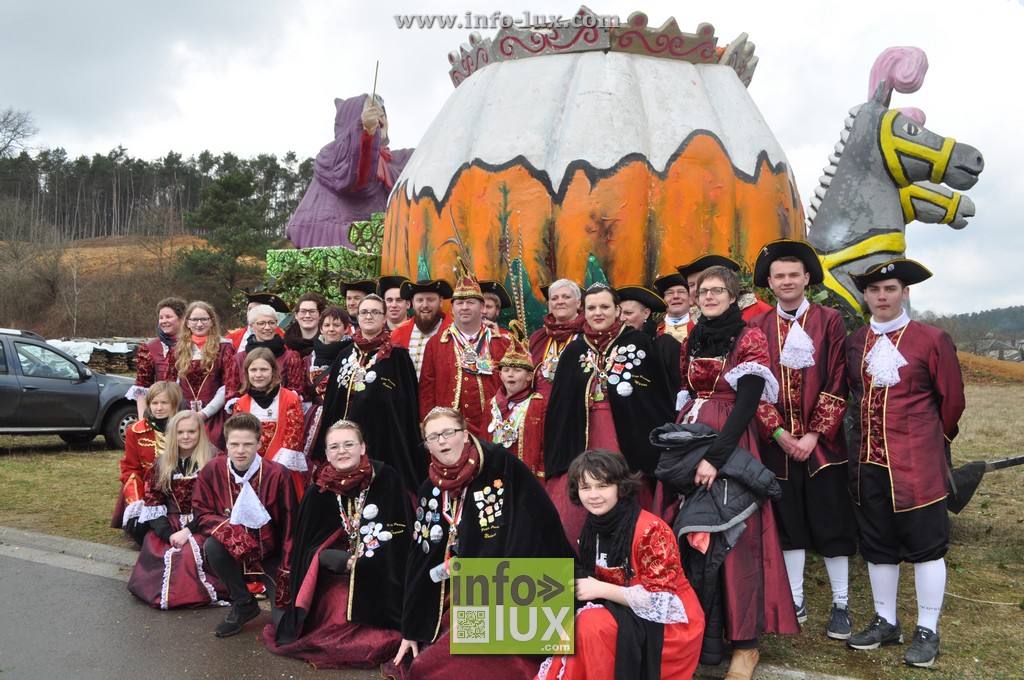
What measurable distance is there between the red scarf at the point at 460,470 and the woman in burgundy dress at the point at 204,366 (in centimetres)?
267

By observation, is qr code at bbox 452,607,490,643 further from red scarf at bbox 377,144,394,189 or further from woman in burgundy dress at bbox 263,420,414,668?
red scarf at bbox 377,144,394,189

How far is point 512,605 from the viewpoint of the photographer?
3193 millimetres

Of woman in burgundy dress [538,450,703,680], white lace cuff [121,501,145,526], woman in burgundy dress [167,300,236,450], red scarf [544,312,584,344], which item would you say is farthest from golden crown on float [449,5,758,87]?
white lace cuff [121,501,145,526]

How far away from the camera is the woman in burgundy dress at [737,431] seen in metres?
3.32

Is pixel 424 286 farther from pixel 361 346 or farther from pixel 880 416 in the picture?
pixel 880 416

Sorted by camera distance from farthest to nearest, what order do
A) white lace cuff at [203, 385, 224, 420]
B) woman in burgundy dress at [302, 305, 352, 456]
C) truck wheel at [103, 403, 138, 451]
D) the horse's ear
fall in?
truck wheel at [103, 403, 138, 451] → the horse's ear → white lace cuff at [203, 385, 224, 420] → woman in burgundy dress at [302, 305, 352, 456]

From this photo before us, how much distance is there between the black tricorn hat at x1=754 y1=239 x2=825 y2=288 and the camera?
3.75 meters

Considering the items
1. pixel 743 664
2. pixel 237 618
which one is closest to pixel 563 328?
pixel 743 664

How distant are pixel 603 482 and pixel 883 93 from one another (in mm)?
4725

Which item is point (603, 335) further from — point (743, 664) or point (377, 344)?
point (743, 664)

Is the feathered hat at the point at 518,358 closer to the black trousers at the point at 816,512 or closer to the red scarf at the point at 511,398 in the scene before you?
the red scarf at the point at 511,398

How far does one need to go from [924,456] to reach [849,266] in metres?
2.64

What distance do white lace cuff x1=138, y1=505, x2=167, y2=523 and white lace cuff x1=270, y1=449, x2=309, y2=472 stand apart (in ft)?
2.25

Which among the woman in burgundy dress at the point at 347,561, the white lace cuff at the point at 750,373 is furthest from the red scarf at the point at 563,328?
the woman in burgundy dress at the point at 347,561
